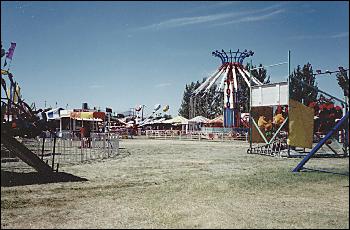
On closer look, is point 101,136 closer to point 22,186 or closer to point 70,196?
point 22,186

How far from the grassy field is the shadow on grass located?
1.25 feet

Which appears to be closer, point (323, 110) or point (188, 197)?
point (188, 197)

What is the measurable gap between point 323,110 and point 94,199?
11210 millimetres

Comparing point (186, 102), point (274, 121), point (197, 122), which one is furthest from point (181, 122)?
point (274, 121)

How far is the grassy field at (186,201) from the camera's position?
5004mm

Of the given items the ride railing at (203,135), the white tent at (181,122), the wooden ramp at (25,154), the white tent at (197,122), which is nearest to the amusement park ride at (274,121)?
the wooden ramp at (25,154)

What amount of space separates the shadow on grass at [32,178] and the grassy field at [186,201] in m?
0.38

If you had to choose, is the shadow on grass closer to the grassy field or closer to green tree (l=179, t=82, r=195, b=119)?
the grassy field

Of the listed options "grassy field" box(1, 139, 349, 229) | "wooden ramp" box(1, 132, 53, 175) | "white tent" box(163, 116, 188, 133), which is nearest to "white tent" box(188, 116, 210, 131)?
"white tent" box(163, 116, 188, 133)

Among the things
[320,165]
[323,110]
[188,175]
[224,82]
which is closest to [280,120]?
[323,110]

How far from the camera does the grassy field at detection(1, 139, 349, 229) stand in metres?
5.00

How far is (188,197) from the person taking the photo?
21.6ft

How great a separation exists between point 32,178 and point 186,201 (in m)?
4.52

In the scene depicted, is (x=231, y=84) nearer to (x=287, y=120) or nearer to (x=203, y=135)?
(x=203, y=135)
